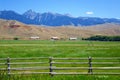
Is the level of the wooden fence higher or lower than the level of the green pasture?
higher

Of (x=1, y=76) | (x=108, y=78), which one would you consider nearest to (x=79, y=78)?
(x=108, y=78)

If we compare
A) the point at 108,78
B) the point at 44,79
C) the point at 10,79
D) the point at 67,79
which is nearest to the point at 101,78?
the point at 108,78

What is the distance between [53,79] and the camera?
23.5 m

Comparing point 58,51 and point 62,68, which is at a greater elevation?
point 62,68

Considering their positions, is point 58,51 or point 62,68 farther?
point 58,51

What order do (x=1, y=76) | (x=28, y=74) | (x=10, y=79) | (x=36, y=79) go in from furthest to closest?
(x=28, y=74) → (x=36, y=79) → (x=10, y=79) → (x=1, y=76)

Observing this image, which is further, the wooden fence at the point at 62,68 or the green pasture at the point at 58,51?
the green pasture at the point at 58,51

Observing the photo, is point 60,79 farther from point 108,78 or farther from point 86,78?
point 108,78

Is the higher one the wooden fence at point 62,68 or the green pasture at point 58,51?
the wooden fence at point 62,68

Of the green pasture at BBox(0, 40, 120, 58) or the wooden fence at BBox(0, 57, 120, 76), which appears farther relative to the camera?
the green pasture at BBox(0, 40, 120, 58)

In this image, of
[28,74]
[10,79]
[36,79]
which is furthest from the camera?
[28,74]

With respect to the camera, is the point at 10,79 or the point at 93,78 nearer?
the point at 10,79

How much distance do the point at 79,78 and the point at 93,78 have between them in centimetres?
106

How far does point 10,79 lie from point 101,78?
694 centimetres
